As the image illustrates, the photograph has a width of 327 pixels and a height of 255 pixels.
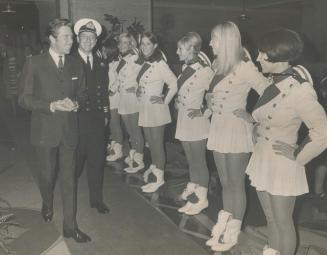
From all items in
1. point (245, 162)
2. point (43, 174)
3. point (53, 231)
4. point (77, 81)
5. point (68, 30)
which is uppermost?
point (68, 30)

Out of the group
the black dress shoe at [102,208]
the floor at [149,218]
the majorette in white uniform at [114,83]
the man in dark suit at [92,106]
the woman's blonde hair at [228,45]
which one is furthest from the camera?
the majorette in white uniform at [114,83]

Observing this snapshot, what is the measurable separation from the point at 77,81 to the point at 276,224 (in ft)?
6.07

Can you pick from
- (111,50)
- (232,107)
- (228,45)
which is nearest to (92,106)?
(232,107)

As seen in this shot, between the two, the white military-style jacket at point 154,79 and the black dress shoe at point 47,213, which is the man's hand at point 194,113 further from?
the black dress shoe at point 47,213

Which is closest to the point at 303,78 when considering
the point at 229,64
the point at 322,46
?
the point at 229,64

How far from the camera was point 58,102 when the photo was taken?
116 inches

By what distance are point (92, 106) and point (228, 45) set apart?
1412mm

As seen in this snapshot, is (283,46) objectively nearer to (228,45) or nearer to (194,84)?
(228,45)

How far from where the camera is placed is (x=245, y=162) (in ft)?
10.1

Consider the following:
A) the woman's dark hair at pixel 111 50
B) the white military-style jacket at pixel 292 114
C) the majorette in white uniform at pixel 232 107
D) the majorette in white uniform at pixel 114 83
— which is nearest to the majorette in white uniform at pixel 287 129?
the white military-style jacket at pixel 292 114

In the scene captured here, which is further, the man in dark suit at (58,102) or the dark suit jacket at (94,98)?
the dark suit jacket at (94,98)

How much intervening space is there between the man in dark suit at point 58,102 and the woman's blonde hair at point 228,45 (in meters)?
1.08

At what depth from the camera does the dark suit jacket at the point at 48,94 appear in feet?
10.2

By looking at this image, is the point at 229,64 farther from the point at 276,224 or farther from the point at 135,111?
the point at 135,111
